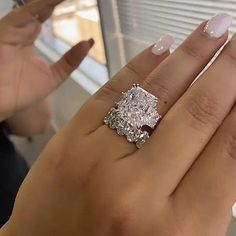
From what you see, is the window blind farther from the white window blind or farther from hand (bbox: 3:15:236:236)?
hand (bbox: 3:15:236:236)

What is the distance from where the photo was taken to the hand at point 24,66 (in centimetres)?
77

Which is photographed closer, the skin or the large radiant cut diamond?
the large radiant cut diamond

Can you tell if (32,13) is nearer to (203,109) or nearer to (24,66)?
(24,66)

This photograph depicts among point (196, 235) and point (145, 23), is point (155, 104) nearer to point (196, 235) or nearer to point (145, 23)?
point (196, 235)

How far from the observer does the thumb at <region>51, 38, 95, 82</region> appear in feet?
2.58

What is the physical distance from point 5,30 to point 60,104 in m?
0.70

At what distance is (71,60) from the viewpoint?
31.9 inches

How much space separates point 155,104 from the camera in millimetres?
435

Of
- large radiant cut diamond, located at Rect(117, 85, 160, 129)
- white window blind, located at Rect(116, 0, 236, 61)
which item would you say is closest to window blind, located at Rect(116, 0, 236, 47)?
white window blind, located at Rect(116, 0, 236, 61)

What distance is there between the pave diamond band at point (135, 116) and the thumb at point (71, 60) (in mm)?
354

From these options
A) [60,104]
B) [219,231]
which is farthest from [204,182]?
[60,104]

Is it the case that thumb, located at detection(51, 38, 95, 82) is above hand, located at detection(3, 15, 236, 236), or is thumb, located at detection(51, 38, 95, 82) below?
below


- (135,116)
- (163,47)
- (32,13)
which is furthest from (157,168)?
(32,13)

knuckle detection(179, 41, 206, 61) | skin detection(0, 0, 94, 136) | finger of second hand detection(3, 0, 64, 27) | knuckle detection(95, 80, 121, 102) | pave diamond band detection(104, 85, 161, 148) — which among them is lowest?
skin detection(0, 0, 94, 136)
